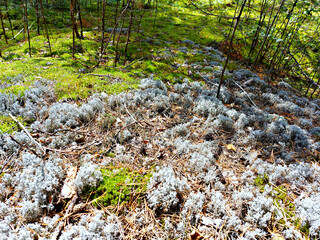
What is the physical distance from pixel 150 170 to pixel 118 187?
0.62 m

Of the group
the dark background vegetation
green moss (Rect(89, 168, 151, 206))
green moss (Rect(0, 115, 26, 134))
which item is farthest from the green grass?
green moss (Rect(89, 168, 151, 206))

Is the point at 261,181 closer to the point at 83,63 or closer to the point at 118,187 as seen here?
the point at 118,187

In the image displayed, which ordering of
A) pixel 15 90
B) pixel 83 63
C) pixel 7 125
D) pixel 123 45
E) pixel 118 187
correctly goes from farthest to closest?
pixel 123 45, pixel 83 63, pixel 15 90, pixel 7 125, pixel 118 187

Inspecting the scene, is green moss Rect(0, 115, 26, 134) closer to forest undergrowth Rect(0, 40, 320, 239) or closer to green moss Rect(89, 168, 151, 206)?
forest undergrowth Rect(0, 40, 320, 239)

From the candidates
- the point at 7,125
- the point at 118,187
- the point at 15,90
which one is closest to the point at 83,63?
the point at 15,90

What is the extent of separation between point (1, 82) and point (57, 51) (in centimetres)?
285

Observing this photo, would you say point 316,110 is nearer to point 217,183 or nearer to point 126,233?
point 217,183

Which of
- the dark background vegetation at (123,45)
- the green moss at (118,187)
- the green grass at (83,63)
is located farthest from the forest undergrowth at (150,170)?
the dark background vegetation at (123,45)

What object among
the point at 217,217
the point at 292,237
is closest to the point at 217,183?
the point at 217,217

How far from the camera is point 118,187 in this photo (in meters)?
2.78

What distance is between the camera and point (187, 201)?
2.62 metres

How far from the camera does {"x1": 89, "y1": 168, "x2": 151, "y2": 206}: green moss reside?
8.79 ft

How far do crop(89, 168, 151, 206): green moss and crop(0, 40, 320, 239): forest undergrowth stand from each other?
2 centimetres

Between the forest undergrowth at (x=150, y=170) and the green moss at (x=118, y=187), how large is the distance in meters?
0.02
